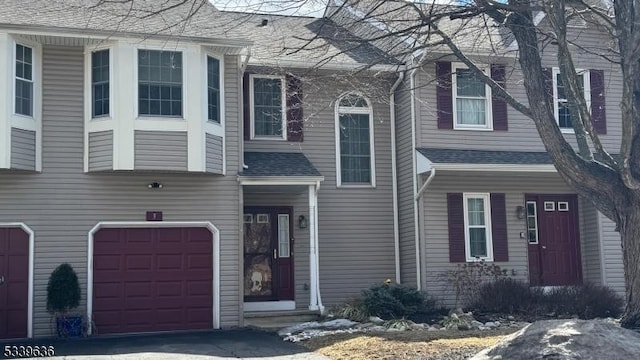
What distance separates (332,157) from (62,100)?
5837 millimetres

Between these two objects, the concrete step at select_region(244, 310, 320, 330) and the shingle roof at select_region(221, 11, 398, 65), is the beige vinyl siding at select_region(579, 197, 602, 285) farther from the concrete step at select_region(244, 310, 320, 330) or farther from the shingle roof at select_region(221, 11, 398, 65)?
the concrete step at select_region(244, 310, 320, 330)

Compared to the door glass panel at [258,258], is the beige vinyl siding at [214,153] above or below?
above

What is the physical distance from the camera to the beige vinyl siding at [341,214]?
16141 millimetres

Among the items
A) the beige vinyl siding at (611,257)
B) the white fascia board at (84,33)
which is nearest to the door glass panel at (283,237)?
the white fascia board at (84,33)

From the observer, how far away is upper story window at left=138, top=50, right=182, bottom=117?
45.6 feet

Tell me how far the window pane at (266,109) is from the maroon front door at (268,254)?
1737 millimetres

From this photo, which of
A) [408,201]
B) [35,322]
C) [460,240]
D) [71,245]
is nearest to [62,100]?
[71,245]

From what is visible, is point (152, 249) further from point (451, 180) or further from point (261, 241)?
point (451, 180)

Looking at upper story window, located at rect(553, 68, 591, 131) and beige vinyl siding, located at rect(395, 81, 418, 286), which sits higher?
upper story window, located at rect(553, 68, 591, 131)

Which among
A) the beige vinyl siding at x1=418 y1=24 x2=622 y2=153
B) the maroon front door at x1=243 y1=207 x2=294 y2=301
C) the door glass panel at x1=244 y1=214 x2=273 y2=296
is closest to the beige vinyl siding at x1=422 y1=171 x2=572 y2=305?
the beige vinyl siding at x1=418 y1=24 x2=622 y2=153

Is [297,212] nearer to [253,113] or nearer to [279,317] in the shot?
[253,113]

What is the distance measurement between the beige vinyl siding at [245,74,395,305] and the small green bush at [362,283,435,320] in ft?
Answer: 6.00

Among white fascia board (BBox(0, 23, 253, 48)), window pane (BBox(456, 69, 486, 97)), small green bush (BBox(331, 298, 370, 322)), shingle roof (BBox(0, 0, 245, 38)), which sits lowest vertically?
small green bush (BBox(331, 298, 370, 322))

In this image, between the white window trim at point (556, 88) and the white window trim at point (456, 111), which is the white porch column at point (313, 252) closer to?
the white window trim at point (456, 111)
